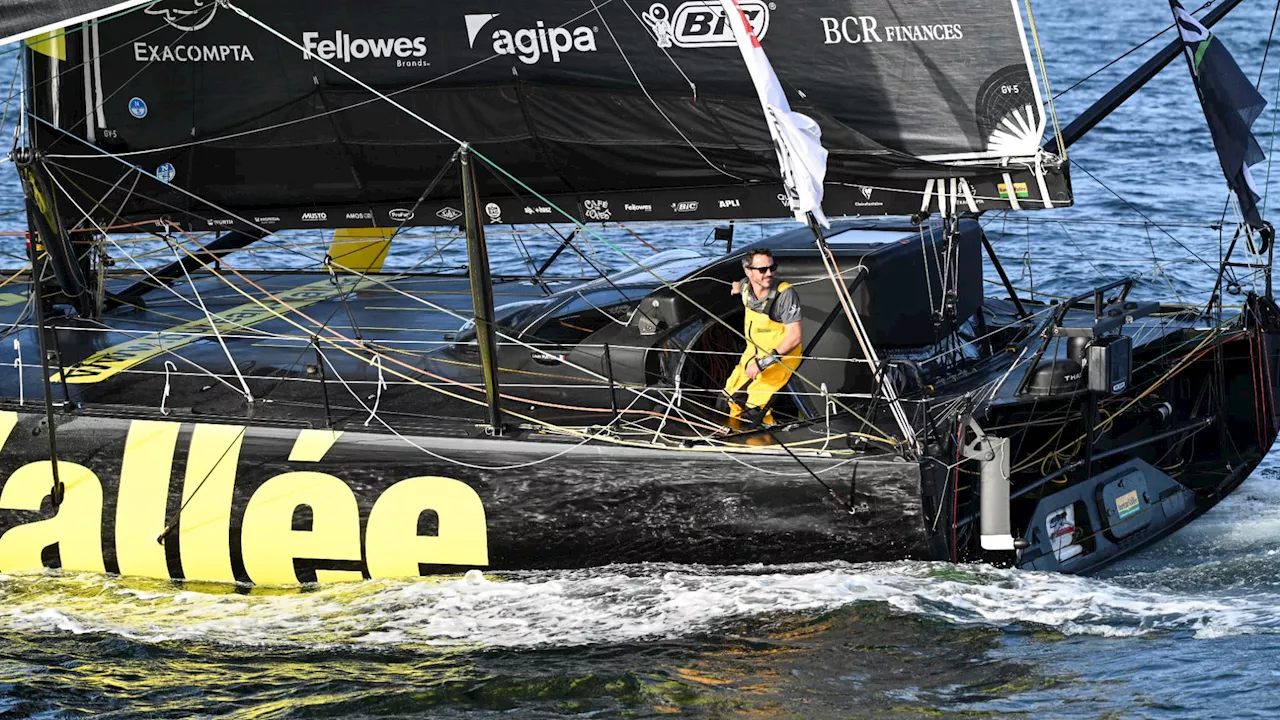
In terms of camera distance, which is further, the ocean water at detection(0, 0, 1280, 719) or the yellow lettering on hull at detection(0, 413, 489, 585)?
the yellow lettering on hull at detection(0, 413, 489, 585)

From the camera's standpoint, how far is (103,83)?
10680 millimetres

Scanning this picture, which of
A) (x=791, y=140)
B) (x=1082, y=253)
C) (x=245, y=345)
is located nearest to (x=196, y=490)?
(x=245, y=345)

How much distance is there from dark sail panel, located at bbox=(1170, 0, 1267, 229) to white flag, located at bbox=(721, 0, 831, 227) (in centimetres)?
299

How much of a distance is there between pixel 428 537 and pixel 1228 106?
213 inches

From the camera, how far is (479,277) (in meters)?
8.72

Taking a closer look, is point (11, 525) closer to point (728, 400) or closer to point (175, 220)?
point (175, 220)

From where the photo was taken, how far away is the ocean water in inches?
303

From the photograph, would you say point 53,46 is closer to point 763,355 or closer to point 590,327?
point 590,327

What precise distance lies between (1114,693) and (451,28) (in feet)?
17.8

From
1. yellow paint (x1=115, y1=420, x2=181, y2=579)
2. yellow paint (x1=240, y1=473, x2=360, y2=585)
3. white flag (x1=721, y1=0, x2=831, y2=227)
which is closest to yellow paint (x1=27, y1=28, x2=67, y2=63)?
yellow paint (x1=115, y1=420, x2=181, y2=579)

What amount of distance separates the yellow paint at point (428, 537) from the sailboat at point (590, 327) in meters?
0.02

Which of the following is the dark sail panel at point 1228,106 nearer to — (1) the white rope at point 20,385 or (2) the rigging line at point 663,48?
(2) the rigging line at point 663,48

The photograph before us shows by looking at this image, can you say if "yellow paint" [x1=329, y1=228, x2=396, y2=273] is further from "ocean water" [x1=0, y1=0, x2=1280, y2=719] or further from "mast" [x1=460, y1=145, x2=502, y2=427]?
"ocean water" [x1=0, y1=0, x2=1280, y2=719]

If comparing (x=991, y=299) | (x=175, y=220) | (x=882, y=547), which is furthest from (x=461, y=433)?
(x=991, y=299)
